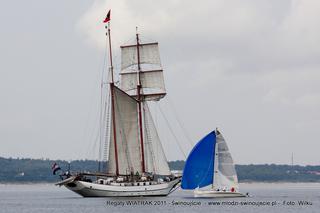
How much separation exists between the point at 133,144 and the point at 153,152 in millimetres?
2841

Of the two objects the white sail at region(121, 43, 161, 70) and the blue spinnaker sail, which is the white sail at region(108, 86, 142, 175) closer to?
the white sail at region(121, 43, 161, 70)

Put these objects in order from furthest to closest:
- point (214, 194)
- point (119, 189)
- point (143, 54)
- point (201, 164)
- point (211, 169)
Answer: point (143, 54)
point (119, 189)
point (214, 194)
point (201, 164)
point (211, 169)

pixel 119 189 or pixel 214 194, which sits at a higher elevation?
pixel 119 189

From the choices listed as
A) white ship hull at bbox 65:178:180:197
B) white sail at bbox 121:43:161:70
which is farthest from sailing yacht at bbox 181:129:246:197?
white sail at bbox 121:43:161:70

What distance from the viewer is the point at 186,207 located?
292 ft

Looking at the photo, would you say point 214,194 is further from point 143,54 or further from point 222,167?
point 143,54

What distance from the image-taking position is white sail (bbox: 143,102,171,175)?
106 m

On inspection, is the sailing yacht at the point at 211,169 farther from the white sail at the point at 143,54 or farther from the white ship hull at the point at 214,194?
the white sail at the point at 143,54

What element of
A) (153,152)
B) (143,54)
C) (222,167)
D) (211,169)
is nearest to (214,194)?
(211,169)

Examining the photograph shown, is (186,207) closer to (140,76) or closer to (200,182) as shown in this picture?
(200,182)

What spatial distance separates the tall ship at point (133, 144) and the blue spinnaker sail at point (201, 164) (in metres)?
14.7

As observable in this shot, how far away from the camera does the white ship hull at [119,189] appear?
105 metres

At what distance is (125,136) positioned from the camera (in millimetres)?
104438

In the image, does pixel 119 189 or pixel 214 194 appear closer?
pixel 214 194
